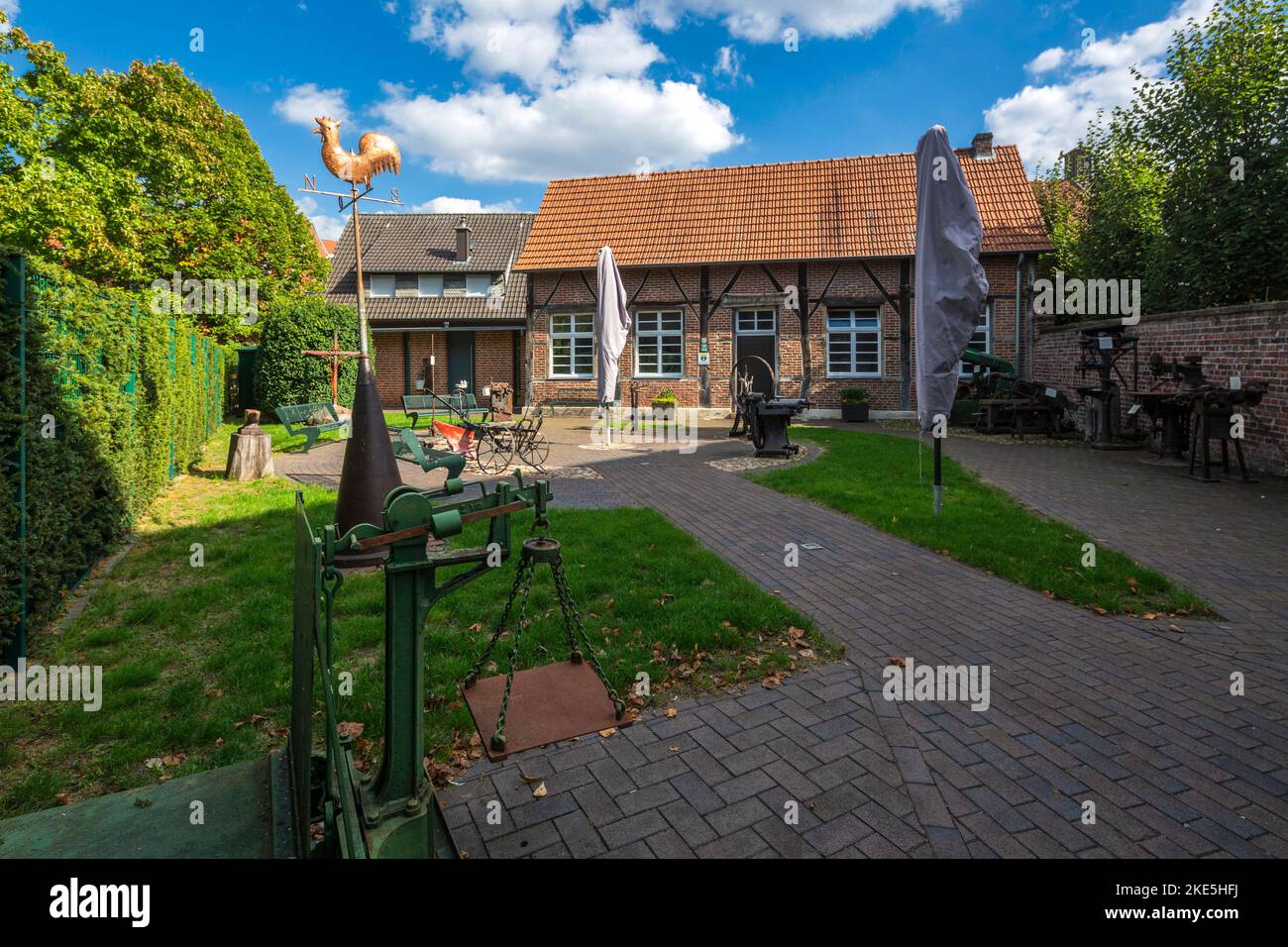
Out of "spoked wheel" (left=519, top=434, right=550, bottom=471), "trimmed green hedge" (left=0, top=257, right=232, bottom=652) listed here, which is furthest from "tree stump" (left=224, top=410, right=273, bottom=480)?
"spoked wheel" (left=519, top=434, right=550, bottom=471)

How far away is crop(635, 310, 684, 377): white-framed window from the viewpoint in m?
20.9

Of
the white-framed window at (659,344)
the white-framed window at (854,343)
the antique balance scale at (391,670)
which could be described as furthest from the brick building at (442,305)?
the antique balance scale at (391,670)

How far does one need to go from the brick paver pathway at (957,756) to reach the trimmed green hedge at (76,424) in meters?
3.34

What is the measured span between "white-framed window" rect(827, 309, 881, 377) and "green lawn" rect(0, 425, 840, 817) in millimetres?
14490

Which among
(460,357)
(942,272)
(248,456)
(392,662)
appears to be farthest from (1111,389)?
(460,357)

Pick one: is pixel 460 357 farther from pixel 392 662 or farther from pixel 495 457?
pixel 392 662

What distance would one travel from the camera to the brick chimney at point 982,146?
68.5ft

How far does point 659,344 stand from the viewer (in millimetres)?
21078

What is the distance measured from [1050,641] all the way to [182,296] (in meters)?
26.2

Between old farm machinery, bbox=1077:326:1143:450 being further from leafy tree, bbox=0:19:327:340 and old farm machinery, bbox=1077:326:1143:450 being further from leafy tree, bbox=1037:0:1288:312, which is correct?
leafy tree, bbox=0:19:327:340

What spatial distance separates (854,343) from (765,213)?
191 inches

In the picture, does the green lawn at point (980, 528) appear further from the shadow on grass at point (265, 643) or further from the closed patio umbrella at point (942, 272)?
the shadow on grass at point (265, 643)

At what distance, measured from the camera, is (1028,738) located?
129 inches
